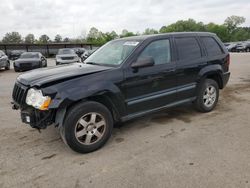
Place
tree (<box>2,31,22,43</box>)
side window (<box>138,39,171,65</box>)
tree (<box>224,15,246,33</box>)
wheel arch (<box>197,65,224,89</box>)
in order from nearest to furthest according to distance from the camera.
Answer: side window (<box>138,39,171,65</box>) → wheel arch (<box>197,65,224,89</box>) → tree (<box>2,31,22,43</box>) → tree (<box>224,15,246,33</box>)

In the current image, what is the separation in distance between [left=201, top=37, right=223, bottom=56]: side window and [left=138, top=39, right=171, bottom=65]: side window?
3.77 ft

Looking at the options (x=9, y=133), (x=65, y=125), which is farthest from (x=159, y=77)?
(x=9, y=133)

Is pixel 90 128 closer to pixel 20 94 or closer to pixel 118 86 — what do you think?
pixel 118 86

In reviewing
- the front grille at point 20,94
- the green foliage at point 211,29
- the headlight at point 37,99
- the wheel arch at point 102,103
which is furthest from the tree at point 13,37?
the wheel arch at point 102,103

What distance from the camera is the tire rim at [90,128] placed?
10.6ft

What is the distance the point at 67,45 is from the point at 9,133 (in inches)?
1467

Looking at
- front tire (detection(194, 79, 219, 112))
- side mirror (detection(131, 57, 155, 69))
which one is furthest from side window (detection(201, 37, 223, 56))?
side mirror (detection(131, 57, 155, 69))

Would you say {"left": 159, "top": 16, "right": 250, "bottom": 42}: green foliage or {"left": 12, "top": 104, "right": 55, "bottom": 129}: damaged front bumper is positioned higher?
{"left": 159, "top": 16, "right": 250, "bottom": 42}: green foliage

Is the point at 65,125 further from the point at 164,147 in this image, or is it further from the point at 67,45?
the point at 67,45

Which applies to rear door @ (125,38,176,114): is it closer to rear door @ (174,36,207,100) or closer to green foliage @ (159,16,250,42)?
rear door @ (174,36,207,100)

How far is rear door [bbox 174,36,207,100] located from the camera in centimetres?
426

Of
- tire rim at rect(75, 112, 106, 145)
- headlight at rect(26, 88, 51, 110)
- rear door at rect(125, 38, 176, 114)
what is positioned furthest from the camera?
rear door at rect(125, 38, 176, 114)

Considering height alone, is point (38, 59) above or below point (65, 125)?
above

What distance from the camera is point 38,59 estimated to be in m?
15.0
